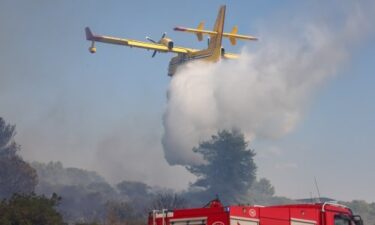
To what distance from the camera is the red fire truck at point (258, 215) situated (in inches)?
801

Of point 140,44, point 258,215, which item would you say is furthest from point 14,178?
point 258,215

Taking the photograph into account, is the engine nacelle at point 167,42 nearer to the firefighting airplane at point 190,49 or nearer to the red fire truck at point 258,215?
the firefighting airplane at point 190,49

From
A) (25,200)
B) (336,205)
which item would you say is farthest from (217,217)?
(25,200)

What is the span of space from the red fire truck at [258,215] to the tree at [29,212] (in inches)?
998

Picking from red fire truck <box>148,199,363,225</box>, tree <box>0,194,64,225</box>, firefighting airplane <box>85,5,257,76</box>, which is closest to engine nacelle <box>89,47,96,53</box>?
firefighting airplane <box>85,5,257,76</box>

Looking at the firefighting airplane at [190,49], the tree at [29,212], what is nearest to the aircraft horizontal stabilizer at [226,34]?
the firefighting airplane at [190,49]

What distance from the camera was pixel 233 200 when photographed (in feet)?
655

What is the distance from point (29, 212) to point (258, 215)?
2854cm

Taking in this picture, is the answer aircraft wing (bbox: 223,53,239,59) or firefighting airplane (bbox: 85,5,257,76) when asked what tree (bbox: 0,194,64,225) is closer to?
firefighting airplane (bbox: 85,5,257,76)

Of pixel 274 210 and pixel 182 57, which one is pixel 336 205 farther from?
pixel 182 57

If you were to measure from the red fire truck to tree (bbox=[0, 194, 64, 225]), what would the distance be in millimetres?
25349

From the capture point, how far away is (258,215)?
69.2ft

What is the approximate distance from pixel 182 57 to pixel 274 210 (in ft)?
320

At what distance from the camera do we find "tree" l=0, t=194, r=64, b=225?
44719 mm
